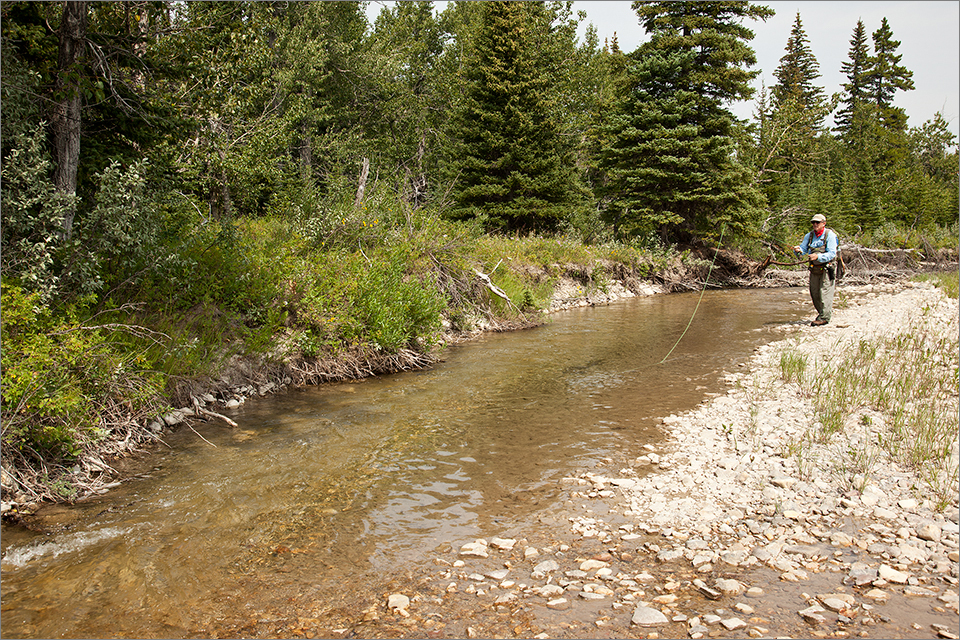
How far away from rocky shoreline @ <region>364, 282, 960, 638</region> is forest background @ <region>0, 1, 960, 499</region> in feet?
13.7

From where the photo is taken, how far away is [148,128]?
7.84m

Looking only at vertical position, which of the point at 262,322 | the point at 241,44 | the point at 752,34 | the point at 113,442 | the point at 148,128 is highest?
the point at 752,34

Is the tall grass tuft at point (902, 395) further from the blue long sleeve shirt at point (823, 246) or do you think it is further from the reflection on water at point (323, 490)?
the blue long sleeve shirt at point (823, 246)

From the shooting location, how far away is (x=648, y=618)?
138 inches

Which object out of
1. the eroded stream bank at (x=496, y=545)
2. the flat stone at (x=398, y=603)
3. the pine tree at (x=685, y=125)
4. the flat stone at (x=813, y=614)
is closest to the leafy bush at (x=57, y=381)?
the eroded stream bank at (x=496, y=545)

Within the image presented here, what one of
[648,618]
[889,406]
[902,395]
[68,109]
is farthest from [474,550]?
[68,109]

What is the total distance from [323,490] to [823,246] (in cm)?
1140

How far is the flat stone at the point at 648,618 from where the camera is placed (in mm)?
3453

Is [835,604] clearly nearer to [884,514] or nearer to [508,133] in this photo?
[884,514]

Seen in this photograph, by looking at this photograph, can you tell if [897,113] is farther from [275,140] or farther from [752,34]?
[275,140]

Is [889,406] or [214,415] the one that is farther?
[214,415]

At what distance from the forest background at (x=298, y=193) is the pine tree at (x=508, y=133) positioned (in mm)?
138

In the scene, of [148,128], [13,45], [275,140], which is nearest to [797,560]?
[148,128]

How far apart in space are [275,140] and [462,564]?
14.1 meters
